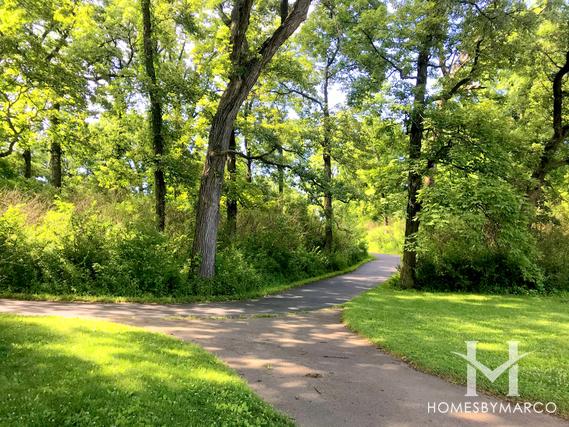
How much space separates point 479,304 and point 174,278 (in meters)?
10.2

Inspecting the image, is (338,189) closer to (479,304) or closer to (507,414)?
(479,304)

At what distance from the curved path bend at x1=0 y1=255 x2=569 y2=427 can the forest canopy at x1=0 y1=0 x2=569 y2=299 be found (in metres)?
2.23

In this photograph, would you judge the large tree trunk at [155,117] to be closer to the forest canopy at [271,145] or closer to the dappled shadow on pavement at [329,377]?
the forest canopy at [271,145]

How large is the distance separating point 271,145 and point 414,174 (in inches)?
230

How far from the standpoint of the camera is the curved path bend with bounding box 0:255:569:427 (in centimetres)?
482

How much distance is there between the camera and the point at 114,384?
4484 mm

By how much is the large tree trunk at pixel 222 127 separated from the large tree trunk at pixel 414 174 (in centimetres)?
594

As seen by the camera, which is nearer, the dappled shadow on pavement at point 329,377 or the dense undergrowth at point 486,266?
the dappled shadow on pavement at point 329,377

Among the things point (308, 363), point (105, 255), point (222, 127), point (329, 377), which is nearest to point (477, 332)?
point (308, 363)

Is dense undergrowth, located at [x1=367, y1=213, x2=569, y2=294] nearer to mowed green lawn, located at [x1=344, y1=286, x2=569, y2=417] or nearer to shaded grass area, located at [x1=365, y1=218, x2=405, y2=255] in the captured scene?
mowed green lawn, located at [x1=344, y1=286, x2=569, y2=417]

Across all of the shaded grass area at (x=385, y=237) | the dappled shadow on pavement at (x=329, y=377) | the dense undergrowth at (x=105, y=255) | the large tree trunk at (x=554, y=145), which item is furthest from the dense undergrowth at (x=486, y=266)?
Result: the shaded grass area at (x=385, y=237)

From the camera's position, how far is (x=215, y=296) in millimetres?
12680

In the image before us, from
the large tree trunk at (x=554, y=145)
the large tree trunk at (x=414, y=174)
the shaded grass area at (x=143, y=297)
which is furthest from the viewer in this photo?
the large tree trunk at (x=554, y=145)

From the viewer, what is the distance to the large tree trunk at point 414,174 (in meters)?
15.1
